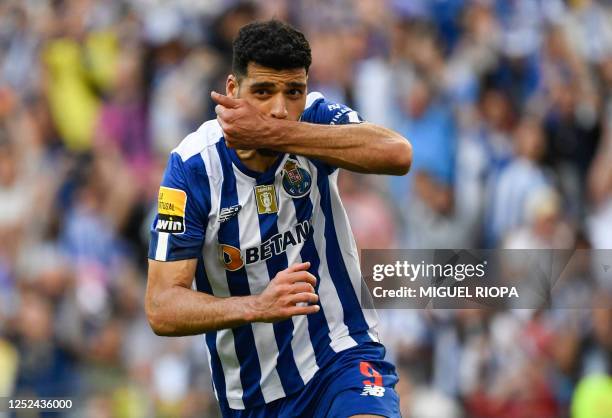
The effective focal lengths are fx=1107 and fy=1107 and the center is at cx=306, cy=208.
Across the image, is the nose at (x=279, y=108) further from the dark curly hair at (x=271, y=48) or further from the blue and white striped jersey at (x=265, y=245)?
the blue and white striped jersey at (x=265, y=245)

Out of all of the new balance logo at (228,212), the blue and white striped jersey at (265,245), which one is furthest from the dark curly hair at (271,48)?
the new balance logo at (228,212)

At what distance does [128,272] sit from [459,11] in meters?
4.15

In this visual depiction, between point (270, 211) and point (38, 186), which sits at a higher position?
point (38, 186)

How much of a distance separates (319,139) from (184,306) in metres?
0.92

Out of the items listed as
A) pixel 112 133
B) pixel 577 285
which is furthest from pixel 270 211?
pixel 112 133

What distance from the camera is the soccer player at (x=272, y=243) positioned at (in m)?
4.73

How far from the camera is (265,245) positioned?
512cm

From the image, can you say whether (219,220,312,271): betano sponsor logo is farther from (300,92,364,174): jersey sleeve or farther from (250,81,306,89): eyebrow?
(250,81,306,89): eyebrow

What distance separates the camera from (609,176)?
396 inches

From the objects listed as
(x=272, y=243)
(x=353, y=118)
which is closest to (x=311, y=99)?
(x=353, y=118)

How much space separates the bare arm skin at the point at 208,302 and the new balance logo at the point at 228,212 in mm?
250

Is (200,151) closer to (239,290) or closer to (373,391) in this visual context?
(239,290)

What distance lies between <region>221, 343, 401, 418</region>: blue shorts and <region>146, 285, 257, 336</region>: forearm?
68 cm

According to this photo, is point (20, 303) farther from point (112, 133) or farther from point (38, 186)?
point (112, 133)
